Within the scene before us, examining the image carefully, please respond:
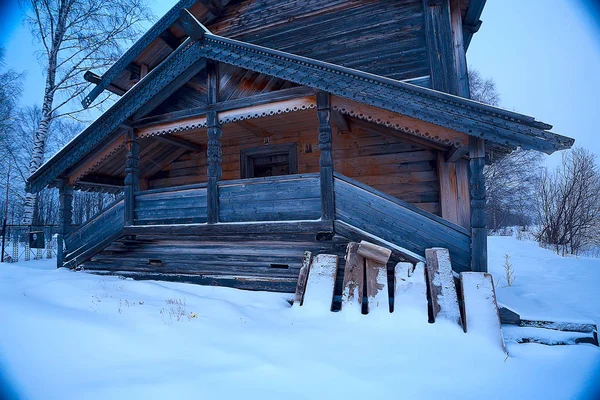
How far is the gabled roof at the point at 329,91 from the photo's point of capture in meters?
4.16

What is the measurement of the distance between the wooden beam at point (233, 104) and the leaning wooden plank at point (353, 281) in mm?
2988

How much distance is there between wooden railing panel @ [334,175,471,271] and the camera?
14.9ft

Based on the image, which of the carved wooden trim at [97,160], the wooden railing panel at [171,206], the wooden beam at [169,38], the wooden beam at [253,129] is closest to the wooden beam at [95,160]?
the carved wooden trim at [97,160]

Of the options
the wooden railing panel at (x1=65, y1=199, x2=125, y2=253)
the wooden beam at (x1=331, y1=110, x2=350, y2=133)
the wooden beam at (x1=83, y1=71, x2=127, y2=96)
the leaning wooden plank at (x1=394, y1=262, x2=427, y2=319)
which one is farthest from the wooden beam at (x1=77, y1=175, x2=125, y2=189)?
the leaning wooden plank at (x1=394, y1=262, x2=427, y2=319)

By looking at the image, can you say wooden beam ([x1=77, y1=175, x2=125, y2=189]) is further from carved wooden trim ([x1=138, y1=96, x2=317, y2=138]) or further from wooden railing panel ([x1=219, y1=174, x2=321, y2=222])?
wooden railing panel ([x1=219, y1=174, x2=321, y2=222])

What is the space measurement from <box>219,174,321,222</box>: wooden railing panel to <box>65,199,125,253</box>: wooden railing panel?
2.64 m

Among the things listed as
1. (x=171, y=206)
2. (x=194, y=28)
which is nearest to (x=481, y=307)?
(x=171, y=206)

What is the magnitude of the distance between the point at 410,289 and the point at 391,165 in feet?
12.3

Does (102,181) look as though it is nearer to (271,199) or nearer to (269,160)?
(269,160)

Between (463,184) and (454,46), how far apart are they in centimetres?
303

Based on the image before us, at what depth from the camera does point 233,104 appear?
238 inches

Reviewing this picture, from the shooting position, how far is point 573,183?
14.7m

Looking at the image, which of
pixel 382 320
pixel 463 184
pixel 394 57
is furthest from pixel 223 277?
pixel 394 57

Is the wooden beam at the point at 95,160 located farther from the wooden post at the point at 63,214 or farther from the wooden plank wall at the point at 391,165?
the wooden plank wall at the point at 391,165
